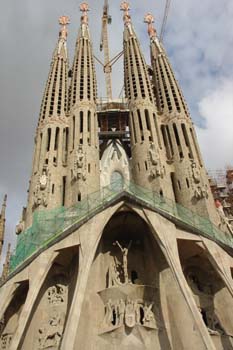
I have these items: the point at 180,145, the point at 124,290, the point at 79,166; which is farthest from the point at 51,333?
the point at 180,145

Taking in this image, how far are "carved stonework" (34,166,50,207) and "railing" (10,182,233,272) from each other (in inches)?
34.9

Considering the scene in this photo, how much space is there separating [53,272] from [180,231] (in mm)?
6913

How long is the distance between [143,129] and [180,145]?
2927mm

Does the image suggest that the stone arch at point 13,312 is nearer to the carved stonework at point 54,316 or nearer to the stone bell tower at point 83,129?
the carved stonework at point 54,316

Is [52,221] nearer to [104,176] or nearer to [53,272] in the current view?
[53,272]

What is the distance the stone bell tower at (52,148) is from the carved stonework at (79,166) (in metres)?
1.35

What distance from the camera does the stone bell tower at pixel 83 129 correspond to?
71.0 feet

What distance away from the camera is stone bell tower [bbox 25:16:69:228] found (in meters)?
21.3

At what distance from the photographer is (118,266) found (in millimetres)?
18656

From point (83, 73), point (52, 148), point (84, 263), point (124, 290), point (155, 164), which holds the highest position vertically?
point (83, 73)

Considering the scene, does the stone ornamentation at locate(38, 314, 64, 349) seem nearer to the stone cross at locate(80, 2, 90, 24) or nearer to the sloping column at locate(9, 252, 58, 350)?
the sloping column at locate(9, 252, 58, 350)

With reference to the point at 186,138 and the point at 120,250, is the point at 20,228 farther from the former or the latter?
the point at 186,138

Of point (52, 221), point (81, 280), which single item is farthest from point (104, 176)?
point (81, 280)

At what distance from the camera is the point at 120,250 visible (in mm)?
19328
